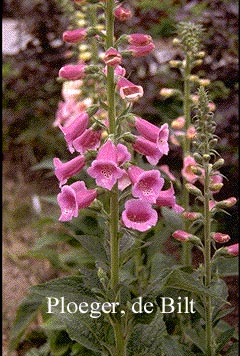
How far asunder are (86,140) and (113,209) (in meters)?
0.20

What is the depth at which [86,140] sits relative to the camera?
188 cm

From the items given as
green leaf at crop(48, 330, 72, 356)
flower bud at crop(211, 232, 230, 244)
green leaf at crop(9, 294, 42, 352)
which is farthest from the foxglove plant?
green leaf at crop(9, 294, 42, 352)

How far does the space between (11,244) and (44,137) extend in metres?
0.86

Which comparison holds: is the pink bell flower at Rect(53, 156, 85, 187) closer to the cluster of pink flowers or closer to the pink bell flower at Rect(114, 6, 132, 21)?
the cluster of pink flowers

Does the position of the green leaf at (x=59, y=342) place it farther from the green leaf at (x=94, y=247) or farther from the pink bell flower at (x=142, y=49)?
the pink bell flower at (x=142, y=49)

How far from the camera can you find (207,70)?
10.9 feet

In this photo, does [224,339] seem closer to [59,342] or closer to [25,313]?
[59,342]

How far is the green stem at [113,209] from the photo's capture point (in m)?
1.87

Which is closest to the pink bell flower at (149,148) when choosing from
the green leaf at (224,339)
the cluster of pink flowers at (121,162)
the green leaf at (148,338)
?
the cluster of pink flowers at (121,162)

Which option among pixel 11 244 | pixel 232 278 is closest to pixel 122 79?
pixel 232 278

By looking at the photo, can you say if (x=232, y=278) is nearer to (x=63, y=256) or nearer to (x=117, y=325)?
(x=63, y=256)

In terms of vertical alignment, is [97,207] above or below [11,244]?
above

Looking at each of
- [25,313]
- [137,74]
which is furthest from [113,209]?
[137,74]

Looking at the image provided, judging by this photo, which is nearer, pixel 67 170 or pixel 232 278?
pixel 67 170
